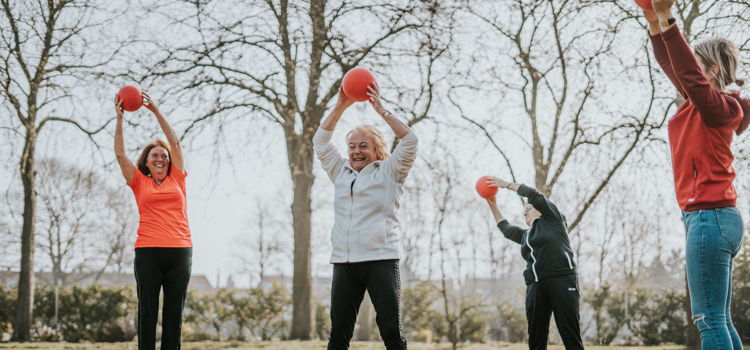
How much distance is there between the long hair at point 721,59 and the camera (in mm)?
2916

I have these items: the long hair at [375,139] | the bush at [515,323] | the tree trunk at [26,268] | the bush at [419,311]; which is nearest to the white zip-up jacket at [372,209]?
the long hair at [375,139]

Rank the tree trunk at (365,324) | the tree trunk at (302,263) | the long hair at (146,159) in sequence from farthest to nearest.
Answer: the tree trunk at (365,324) < the tree trunk at (302,263) < the long hair at (146,159)

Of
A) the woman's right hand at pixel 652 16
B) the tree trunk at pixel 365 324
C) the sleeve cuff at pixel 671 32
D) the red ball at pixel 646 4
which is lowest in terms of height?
the tree trunk at pixel 365 324

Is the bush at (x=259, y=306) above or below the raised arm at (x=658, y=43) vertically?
below

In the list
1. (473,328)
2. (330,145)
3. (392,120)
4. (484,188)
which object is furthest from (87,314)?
(392,120)

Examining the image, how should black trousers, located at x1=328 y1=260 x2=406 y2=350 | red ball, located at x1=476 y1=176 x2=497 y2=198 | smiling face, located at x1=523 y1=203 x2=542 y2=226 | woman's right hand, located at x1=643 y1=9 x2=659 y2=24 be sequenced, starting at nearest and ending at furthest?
1. woman's right hand, located at x1=643 y1=9 x2=659 y2=24
2. black trousers, located at x1=328 y1=260 x2=406 y2=350
3. smiling face, located at x1=523 y1=203 x2=542 y2=226
4. red ball, located at x1=476 y1=176 x2=497 y2=198

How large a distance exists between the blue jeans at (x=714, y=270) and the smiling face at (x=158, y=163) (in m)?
3.60

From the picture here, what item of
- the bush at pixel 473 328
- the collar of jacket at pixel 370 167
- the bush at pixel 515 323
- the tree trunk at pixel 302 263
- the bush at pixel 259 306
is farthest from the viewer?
the bush at pixel 515 323

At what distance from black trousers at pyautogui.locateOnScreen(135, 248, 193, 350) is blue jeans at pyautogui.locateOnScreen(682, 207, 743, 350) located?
330cm

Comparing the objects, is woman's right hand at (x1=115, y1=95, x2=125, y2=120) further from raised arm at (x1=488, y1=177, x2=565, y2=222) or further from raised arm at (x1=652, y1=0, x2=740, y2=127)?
raised arm at (x1=652, y1=0, x2=740, y2=127)

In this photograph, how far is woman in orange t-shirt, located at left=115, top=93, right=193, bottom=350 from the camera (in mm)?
4625

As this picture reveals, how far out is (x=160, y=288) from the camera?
4.59 meters

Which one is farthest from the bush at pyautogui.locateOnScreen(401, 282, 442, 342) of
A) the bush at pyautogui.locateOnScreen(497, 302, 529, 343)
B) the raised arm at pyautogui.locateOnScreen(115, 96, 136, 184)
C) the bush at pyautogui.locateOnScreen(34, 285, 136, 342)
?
the raised arm at pyautogui.locateOnScreen(115, 96, 136, 184)

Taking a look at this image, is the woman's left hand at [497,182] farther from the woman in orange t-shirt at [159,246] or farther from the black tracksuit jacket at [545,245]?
the woman in orange t-shirt at [159,246]
